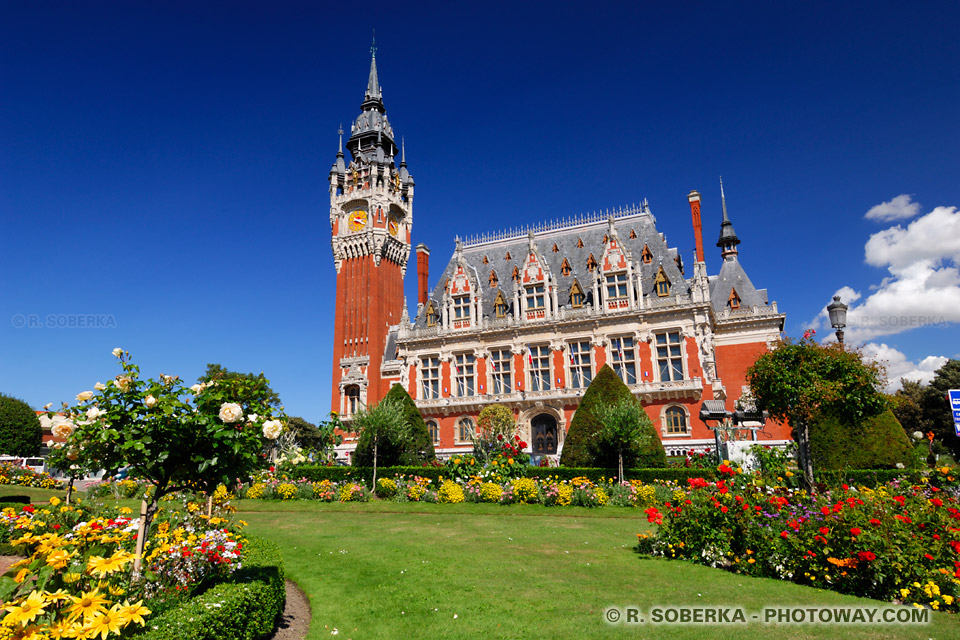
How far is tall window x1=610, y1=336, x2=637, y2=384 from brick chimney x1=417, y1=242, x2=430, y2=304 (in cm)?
1773

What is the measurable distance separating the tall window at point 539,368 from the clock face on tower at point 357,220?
24.1m

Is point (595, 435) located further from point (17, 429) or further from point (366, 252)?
point (17, 429)

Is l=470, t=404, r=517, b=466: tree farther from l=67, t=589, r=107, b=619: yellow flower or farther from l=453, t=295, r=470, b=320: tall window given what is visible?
l=67, t=589, r=107, b=619: yellow flower

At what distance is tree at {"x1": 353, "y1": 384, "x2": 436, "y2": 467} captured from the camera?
27.0 meters

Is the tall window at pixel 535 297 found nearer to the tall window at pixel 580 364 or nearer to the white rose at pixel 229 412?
the tall window at pixel 580 364

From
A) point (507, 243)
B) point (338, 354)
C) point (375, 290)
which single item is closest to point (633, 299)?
point (507, 243)

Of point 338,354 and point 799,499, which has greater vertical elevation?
point 338,354

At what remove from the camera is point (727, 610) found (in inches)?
327

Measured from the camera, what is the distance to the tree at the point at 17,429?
4041 cm

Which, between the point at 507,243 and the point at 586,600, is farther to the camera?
the point at 507,243

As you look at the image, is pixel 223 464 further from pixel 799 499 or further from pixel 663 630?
pixel 799 499

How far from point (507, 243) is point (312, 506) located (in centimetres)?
3015

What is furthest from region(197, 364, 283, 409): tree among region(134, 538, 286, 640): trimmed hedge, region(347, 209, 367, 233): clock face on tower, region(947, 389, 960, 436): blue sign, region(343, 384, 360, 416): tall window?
region(347, 209, 367, 233): clock face on tower

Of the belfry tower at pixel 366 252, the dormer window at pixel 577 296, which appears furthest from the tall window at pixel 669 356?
the belfry tower at pixel 366 252
